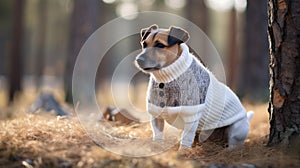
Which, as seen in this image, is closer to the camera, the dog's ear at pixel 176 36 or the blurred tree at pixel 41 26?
the dog's ear at pixel 176 36

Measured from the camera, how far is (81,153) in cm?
403

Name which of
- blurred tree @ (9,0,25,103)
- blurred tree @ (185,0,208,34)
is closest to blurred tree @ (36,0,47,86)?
blurred tree @ (9,0,25,103)

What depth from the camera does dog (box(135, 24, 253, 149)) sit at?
479cm

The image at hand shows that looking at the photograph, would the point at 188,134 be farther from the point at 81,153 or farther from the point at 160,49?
the point at 81,153

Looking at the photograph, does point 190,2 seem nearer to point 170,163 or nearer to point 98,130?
point 98,130

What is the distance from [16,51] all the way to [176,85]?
1246cm

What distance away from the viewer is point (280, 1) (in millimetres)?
4590

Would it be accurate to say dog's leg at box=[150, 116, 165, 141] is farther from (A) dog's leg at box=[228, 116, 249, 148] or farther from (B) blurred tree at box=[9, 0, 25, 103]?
(B) blurred tree at box=[9, 0, 25, 103]

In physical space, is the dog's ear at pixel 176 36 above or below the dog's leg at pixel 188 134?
above

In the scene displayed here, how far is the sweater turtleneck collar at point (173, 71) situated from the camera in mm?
4801

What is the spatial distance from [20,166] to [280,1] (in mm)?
2979

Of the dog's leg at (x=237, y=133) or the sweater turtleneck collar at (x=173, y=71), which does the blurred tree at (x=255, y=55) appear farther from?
the sweater turtleneck collar at (x=173, y=71)

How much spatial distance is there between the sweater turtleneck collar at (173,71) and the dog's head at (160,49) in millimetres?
49

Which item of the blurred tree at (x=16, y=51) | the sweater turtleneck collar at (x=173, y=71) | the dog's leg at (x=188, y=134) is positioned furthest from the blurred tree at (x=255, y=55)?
the blurred tree at (x=16, y=51)
